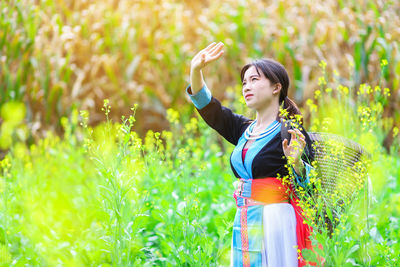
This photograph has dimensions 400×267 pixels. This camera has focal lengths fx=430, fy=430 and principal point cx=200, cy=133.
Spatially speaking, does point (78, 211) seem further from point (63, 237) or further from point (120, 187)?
point (120, 187)

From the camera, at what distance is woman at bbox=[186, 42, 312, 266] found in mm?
1768

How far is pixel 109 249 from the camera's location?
1.97 metres

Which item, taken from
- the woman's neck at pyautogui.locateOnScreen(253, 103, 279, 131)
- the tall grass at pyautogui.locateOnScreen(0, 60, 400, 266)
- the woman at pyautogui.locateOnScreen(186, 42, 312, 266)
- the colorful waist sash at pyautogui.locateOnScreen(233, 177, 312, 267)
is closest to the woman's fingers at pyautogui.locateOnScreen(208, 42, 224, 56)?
the woman at pyautogui.locateOnScreen(186, 42, 312, 266)

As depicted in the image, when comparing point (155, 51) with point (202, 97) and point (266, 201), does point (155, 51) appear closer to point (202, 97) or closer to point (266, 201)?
point (202, 97)

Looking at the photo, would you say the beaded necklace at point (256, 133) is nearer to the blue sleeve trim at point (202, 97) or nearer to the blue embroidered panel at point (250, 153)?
the blue embroidered panel at point (250, 153)

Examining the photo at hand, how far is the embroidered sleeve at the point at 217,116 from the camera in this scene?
2021 millimetres

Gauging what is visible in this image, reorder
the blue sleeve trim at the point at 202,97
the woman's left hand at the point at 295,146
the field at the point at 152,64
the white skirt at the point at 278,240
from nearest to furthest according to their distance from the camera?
the woman's left hand at the point at 295,146 → the white skirt at the point at 278,240 → the blue sleeve trim at the point at 202,97 → the field at the point at 152,64

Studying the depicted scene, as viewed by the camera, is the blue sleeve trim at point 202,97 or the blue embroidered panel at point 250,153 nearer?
the blue embroidered panel at point 250,153

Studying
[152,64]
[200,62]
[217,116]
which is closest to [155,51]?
[152,64]

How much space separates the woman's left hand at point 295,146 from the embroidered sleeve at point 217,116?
0.45 meters

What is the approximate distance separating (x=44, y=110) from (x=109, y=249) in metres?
3.48

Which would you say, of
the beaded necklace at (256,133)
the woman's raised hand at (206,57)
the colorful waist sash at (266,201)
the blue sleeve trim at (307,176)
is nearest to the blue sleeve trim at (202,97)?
the woman's raised hand at (206,57)

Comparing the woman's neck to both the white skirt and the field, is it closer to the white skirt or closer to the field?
the white skirt

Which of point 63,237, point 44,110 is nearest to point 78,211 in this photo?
point 63,237
